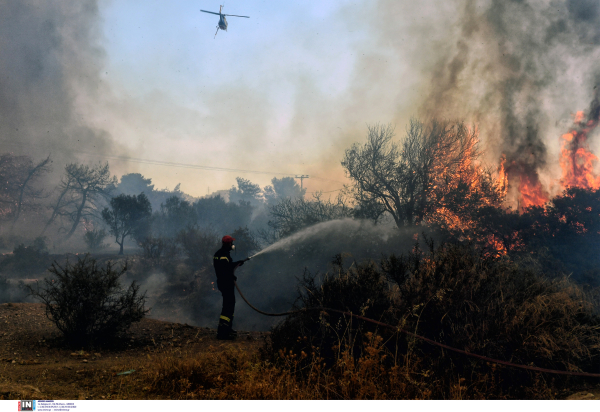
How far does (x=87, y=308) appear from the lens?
751cm

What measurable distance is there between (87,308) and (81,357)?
3.93ft

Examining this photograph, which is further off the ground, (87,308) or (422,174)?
(422,174)

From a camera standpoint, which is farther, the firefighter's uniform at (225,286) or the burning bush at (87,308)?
the firefighter's uniform at (225,286)

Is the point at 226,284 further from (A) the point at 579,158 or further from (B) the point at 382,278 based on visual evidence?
(A) the point at 579,158

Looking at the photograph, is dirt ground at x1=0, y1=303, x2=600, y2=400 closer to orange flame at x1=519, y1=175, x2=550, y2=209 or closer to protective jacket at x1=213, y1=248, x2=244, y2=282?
protective jacket at x1=213, y1=248, x2=244, y2=282

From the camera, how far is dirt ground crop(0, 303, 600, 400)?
14.6 ft

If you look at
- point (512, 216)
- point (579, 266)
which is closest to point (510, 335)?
point (579, 266)

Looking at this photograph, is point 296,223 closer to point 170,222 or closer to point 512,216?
point 512,216

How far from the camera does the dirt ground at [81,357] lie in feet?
14.6

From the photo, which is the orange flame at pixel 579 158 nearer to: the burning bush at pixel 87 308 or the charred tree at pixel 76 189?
the burning bush at pixel 87 308
